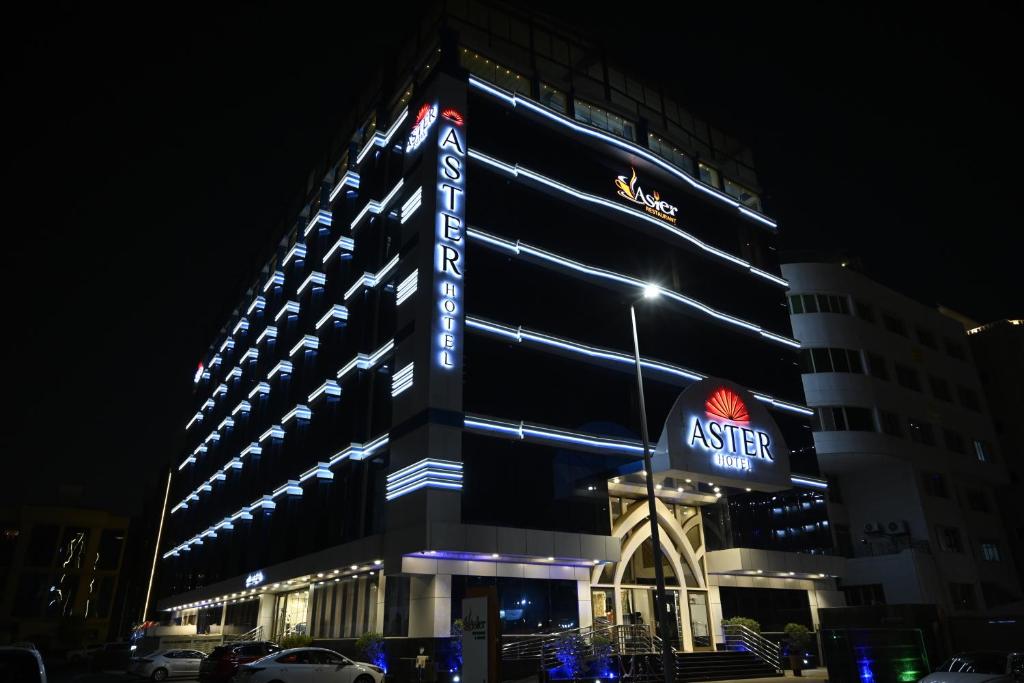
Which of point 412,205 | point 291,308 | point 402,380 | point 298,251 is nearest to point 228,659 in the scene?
Answer: point 402,380

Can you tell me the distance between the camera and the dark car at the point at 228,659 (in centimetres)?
2730

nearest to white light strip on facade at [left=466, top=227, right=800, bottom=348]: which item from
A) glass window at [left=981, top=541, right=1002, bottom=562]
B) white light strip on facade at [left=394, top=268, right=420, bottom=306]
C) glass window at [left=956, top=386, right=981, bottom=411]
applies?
white light strip on facade at [left=394, top=268, right=420, bottom=306]

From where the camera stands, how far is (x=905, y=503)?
49219 mm

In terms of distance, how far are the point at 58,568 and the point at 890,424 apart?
313 ft

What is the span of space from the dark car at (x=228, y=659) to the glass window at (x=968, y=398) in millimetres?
54929

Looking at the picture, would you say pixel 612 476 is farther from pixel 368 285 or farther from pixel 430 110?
pixel 430 110

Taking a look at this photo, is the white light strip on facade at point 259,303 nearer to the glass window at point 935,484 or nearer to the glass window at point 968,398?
the glass window at point 935,484

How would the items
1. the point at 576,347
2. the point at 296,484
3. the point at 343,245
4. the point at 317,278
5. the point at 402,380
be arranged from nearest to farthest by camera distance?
the point at 402,380 → the point at 576,347 → the point at 296,484 → the point at 343,245 → the point at 317,278

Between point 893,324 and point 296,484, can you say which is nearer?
point 296,484

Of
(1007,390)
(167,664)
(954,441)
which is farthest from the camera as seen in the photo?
(1007,390)

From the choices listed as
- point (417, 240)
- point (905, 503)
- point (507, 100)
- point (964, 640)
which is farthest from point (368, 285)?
point (905, 503)

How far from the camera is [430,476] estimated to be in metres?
29.0

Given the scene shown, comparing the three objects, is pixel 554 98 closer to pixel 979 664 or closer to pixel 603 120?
pixel 603 120

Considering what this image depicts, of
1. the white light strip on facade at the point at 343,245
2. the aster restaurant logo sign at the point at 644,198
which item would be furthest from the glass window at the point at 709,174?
the white light strip on facade at the point at 343,245
